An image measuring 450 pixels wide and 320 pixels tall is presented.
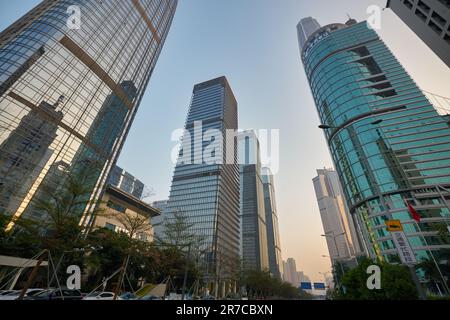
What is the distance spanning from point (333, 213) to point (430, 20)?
448 ft

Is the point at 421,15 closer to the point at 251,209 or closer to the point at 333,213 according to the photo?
the point at 333,213

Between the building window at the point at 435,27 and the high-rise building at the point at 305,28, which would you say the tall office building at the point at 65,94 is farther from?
the high-rise building at the point at 305,28

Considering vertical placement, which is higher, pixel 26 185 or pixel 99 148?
pixel 99 148

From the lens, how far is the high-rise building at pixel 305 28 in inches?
4751

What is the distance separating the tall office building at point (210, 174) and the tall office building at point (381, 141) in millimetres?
52291

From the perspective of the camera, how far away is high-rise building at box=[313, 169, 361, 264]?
14216 cm

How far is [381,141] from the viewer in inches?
2308

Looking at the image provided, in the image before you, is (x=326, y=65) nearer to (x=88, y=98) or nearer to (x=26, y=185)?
(x=88, y=98)

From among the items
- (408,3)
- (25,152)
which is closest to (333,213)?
(408,3)

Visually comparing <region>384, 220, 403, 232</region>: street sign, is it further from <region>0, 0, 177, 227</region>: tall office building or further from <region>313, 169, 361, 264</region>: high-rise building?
<region>313, 169, 361, 264</region>: high-rise building

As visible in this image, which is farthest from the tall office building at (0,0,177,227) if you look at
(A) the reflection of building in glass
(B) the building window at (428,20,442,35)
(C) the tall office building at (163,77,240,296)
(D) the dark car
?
(B) the building window at (428,20,442,35)
